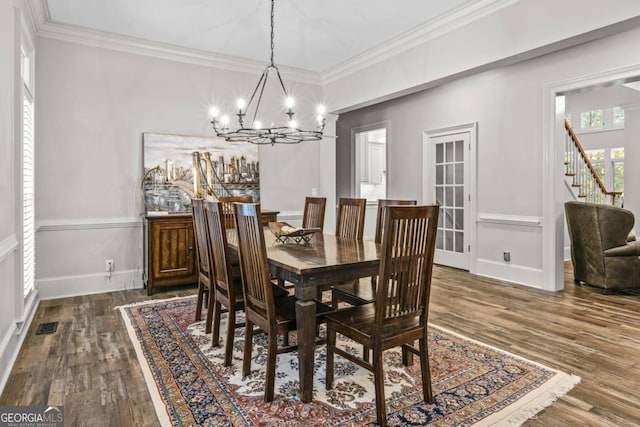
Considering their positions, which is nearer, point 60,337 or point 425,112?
point 60,337

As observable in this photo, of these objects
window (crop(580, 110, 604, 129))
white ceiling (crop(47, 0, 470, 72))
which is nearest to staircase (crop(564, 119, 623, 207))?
white ceiling (crop(47, 0, 470, 72))

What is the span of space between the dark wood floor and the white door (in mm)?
1176

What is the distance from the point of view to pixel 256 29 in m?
4.28

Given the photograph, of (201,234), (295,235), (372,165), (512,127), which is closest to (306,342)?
(295,235)

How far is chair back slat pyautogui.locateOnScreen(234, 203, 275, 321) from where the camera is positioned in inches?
82.1

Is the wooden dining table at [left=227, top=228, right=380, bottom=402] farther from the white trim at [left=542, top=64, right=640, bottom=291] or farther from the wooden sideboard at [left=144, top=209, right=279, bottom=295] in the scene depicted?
the white trim at [left=542, top=64, right=640, bottom=291]

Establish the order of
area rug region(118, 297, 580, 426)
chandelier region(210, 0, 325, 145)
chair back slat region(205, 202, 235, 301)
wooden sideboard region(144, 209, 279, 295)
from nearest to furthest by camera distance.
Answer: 1. area rug region(118, 297, 580, 426)
2. chair back slat region(205, 202, 235, 301)
3. chandelier region(210, 0, 325, 145)
4. wooden sideboard region(144, 209, 279, 295)

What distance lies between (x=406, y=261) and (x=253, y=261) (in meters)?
0.84

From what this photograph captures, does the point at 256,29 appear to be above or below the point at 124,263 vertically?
above

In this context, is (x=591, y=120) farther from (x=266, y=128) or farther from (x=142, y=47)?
(x=142, y=47)

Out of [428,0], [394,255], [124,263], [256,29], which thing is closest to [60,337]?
[124,263]

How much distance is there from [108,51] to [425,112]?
4.23 m

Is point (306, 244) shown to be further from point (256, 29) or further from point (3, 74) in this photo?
point (256, 29)

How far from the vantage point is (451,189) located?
5.76 meters
